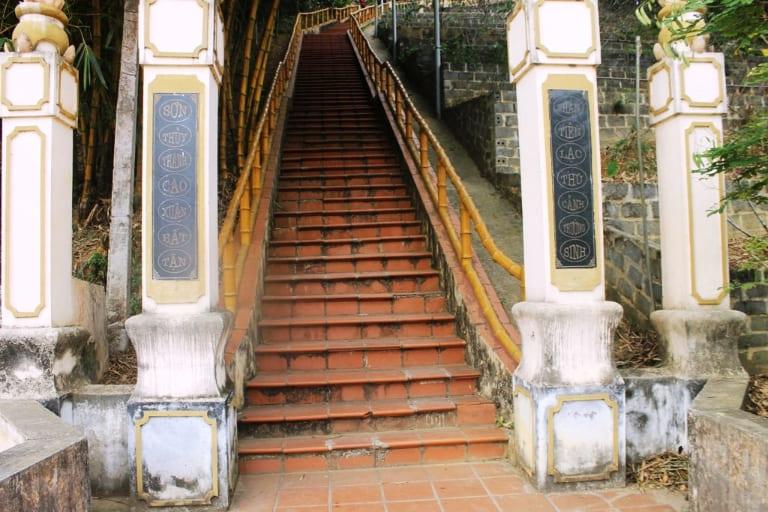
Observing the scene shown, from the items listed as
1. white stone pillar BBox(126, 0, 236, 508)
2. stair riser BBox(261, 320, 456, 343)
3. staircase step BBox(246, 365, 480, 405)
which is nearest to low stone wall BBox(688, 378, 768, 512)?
staircase step BBox(246, 365, 480, 405)

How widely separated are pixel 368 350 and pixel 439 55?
724cm

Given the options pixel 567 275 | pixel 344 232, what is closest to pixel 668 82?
pixel 567 275

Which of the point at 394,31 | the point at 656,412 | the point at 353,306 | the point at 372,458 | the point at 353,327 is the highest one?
the point at 394,31

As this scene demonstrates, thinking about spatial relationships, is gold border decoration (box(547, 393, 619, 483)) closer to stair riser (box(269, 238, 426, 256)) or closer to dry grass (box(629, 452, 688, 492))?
dry grass (box(629, 452, 688, 492))

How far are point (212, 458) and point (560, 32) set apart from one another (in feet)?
10.5

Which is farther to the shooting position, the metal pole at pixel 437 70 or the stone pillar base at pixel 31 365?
the metal pole at pixel 437 70

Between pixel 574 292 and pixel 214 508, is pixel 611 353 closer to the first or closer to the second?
pixel 574 292

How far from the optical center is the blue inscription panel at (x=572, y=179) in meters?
3.53

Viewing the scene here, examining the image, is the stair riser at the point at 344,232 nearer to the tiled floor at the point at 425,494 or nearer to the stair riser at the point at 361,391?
the stair riser at the point at 361,391

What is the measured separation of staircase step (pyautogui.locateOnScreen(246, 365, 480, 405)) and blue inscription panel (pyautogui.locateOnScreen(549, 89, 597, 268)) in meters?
1.40

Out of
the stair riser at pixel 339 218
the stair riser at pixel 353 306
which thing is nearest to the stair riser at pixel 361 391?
the stair riser at pixel 353 306

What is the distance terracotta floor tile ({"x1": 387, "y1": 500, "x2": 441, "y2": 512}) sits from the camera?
329cm

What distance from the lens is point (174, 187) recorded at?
3.42 meters

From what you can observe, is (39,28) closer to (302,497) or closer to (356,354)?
(356,354)
